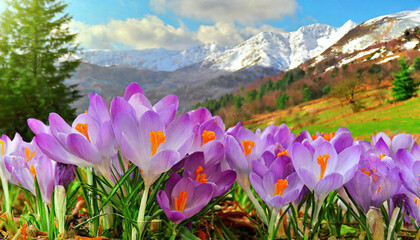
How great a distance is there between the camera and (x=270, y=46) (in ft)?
42.8

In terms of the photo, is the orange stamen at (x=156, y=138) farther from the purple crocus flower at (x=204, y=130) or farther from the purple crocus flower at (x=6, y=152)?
the purple crocus flower at (x=6, y=152)

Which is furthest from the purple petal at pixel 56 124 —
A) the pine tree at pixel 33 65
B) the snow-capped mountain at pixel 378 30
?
the pine tree at pixel 33 65

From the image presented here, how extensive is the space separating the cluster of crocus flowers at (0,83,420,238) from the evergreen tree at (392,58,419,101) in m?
2.62

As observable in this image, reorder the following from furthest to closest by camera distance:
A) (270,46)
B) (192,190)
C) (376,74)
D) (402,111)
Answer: (270,46), (376,74), (402,111), (192,190)

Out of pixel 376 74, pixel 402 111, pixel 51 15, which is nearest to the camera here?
pixel 402 111

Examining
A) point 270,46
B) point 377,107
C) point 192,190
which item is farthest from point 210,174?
point 270,46

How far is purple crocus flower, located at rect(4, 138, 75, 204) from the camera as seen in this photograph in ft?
1.48

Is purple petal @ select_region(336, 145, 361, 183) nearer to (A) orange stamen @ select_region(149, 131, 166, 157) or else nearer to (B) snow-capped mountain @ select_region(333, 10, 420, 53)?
(A) orange stamen @ select_region(149, 131, 166, 157)

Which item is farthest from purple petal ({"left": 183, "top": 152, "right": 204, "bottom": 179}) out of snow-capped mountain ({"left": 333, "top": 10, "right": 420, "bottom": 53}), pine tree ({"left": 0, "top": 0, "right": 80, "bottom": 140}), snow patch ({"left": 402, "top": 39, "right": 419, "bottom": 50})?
pine tree ({"left": 0, "top": 0, "right": 80, "bottom": 140})

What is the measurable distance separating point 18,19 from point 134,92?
1520 cm

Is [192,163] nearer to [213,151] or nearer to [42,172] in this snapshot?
[213,151]

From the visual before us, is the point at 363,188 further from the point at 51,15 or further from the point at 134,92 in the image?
the point at 51,15

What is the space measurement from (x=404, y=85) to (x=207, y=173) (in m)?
2.92

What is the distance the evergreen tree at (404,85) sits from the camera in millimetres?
2725
